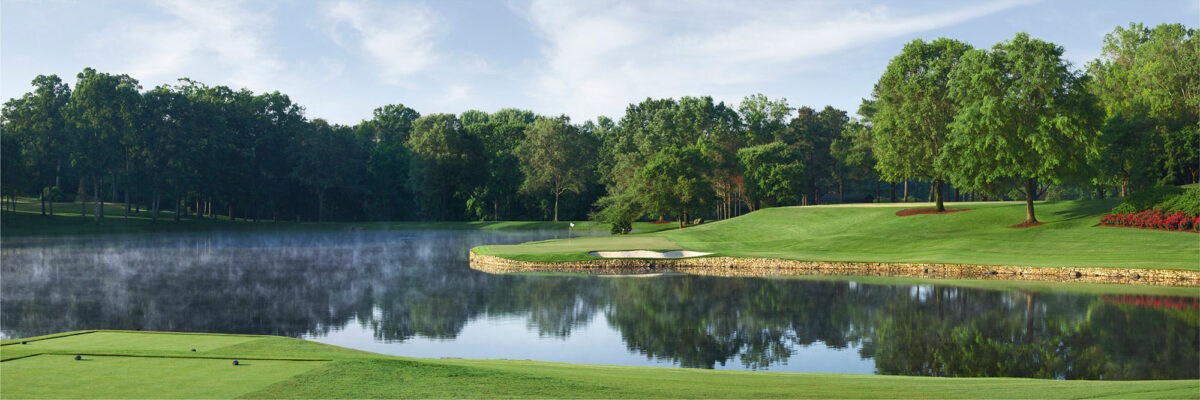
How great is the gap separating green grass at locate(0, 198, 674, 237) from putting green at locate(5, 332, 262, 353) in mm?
64257

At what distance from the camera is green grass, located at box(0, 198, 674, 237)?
80.4m

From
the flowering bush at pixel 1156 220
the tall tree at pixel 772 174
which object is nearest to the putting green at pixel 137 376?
the flowering bush at pixel 1156 220

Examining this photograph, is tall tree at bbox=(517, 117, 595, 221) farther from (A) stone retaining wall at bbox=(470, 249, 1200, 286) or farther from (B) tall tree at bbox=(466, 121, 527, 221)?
(A) stone retaining wall at bbox=(470, 249, 1200, 286)

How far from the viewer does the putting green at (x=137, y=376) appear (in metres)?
8.40

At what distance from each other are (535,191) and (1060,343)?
94.0 metres

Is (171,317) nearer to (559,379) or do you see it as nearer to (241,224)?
(559,379)

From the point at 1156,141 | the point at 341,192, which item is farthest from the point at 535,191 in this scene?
the point at 1156,141

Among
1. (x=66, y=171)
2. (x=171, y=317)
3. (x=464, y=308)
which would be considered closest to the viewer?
(x=171, y=317)

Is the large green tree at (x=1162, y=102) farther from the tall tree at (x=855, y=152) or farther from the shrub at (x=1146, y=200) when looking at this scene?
the tall tree at (x=855, y=152)

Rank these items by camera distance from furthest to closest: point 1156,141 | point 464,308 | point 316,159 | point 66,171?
1. point 316,159
2. point 66,171
3. point 1156,141
4. point 464,308

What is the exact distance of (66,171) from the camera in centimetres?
9675

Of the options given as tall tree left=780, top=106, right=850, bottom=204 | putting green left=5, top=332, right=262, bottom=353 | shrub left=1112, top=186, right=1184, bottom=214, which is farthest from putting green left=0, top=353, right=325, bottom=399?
tall tree left=780, top=106, right=850, bottom=204

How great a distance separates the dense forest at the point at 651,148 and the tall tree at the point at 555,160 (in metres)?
0.32

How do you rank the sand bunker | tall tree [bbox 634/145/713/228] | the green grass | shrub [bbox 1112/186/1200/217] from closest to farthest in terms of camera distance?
the sand bunker
shrub [bbox 1112/186/1200/217]
tall tree [bbox 634/145/713/228]
the green grass
